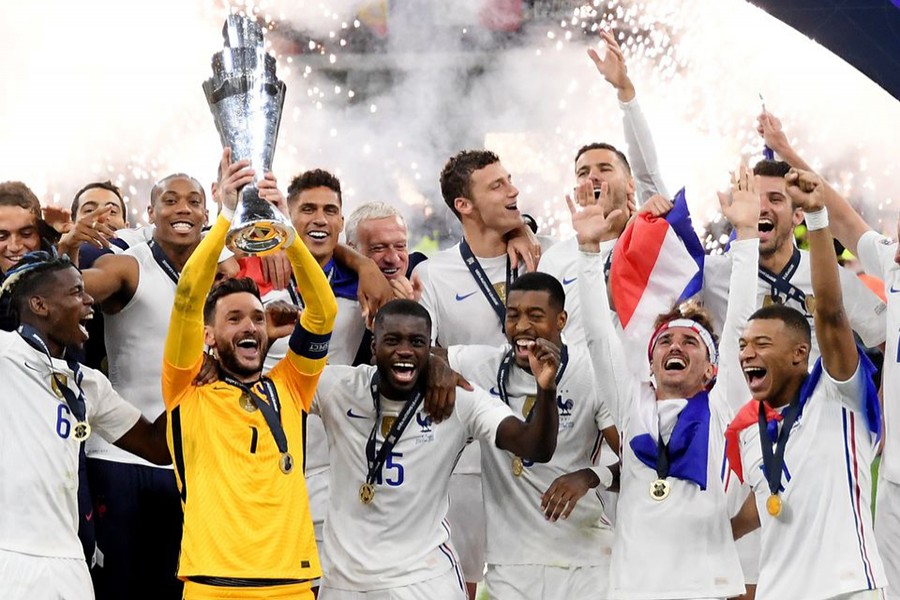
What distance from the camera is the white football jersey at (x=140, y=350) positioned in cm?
522

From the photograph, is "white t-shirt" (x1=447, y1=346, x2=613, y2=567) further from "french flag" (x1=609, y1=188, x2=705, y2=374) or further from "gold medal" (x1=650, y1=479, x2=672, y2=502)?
"french flag" (x1=609, y1=188, x2=705, y2=374)

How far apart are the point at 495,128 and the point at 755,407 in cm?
906

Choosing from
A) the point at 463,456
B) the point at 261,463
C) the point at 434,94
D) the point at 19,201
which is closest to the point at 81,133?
the point at 434,94

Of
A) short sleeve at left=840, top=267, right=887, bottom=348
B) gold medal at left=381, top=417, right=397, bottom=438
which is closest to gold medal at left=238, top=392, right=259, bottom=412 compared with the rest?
gold medal at left=381, top=417, right=397, bottom=438

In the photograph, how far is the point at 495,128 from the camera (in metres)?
13.6

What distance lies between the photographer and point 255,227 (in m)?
4.28

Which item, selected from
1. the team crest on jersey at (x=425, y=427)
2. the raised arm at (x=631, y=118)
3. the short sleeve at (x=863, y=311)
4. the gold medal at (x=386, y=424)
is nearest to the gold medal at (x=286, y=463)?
the gold medal at (x=386, y=424)

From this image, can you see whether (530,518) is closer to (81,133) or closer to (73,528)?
(73,528)

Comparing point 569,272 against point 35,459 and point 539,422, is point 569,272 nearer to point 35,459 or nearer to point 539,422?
point 539,422

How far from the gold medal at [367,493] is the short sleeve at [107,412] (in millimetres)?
818

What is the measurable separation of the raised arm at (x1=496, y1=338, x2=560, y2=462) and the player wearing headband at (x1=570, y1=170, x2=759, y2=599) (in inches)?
12.5

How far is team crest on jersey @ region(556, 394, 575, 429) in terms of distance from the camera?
5137mm

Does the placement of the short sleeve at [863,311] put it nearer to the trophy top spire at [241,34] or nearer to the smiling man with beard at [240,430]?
the smiling man with beard at [240,430]

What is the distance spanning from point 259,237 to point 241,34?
741 millimetres
